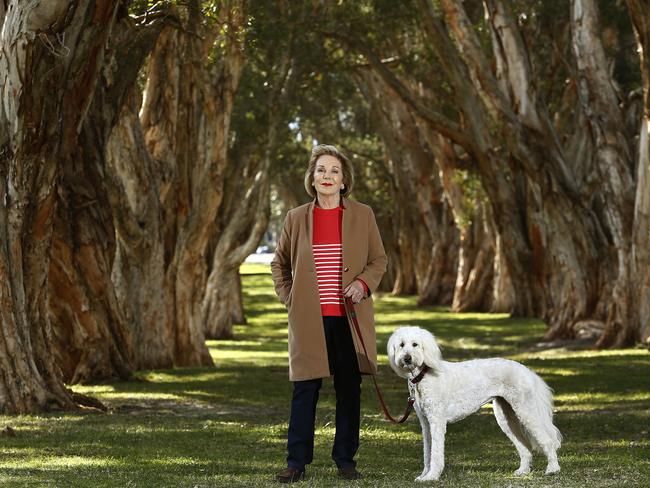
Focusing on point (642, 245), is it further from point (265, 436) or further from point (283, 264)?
point (283, 264)

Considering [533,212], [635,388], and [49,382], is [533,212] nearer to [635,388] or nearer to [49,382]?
[635,388]

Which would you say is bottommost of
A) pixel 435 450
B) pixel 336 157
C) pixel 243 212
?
pixel 435 450

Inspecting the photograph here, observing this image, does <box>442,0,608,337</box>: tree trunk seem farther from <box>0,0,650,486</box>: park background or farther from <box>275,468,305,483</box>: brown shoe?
<box>275,468,305,483</box>: brown shoe

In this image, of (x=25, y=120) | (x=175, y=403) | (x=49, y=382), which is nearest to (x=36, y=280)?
(x=49, y=382)

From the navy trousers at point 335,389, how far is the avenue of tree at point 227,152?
223 inches

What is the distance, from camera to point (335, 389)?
27.1 feet

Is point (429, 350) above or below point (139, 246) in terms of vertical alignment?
below

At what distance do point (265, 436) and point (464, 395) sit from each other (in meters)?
4.11

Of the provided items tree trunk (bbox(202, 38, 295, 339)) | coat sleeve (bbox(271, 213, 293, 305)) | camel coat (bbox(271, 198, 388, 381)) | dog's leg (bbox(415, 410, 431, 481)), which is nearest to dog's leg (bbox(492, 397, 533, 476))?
dog's leg (bbox(415, 410, 431, 481))

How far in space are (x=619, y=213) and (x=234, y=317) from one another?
54.8 feet

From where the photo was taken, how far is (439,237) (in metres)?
48.3

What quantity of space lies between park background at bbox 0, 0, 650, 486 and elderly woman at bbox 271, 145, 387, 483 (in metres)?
0.36

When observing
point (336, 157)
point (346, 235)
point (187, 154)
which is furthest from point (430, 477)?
point (187, 154)

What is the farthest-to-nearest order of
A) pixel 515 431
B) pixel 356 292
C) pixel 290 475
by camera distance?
pixel 515 431
pixel 290 475
pixel 356 292
